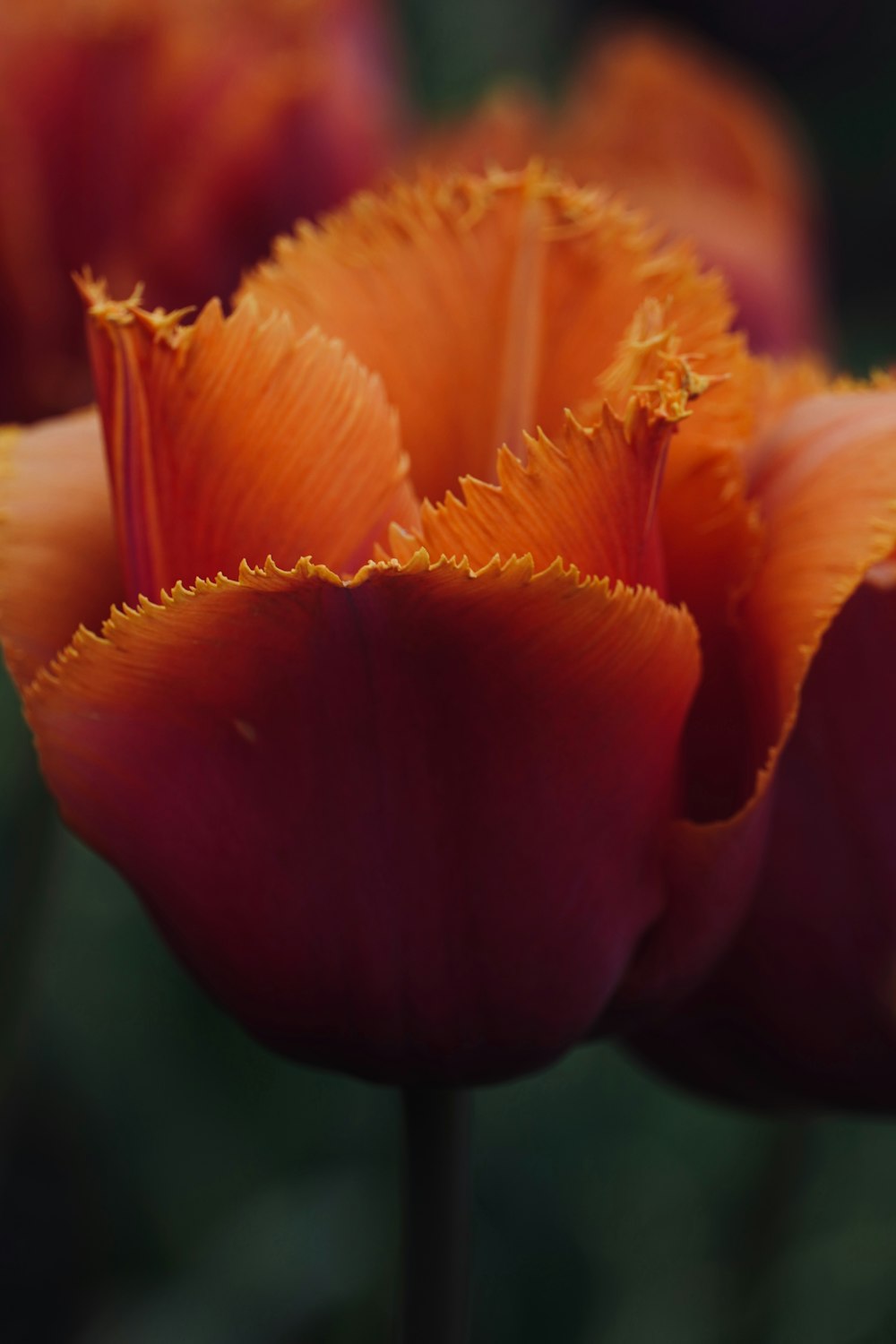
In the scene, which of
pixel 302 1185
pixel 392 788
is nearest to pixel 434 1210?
pixel 392 788

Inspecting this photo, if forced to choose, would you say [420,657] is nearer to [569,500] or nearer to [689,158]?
[569,500]

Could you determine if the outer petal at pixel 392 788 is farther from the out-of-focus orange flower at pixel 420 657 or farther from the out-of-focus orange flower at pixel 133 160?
the out-of-focus orange flower at pixel 133 160

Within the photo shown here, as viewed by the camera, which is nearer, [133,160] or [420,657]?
[420,657]

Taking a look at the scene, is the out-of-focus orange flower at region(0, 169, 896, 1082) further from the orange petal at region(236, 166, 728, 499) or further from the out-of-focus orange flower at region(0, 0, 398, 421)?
the out-of-focus orange flower at region(0, 0, 398, 421)

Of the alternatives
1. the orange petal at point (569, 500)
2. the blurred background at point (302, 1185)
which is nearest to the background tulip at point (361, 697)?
the orange petal at point (569, 500)

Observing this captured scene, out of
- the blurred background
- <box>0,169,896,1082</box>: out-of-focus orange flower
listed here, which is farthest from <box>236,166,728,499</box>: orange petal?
the blurred background

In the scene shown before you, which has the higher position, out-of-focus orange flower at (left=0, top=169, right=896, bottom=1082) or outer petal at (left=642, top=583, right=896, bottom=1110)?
out-of-focus orange flower at (left=0, top=169, right=896, bottom=1082)

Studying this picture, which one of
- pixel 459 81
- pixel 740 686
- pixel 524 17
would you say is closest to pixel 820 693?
pixel 740 686
